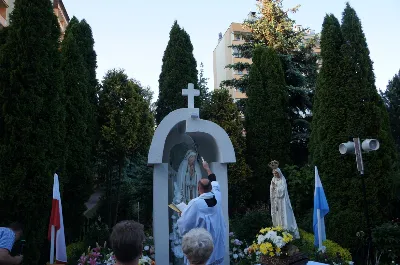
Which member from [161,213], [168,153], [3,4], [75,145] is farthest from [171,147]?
[3,4]

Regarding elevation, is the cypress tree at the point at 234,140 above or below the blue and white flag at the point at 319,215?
above

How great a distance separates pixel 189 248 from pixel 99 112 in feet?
39.1

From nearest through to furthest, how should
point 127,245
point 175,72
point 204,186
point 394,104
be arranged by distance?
point 127,245, point 204,186, point 175,72, point 394,104

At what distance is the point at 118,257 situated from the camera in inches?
95.7

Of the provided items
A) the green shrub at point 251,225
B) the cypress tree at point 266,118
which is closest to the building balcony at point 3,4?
the cypress tree at point 266,118

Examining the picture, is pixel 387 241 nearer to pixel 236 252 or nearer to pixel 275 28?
pixel 236 252

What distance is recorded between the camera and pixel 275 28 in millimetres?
17359

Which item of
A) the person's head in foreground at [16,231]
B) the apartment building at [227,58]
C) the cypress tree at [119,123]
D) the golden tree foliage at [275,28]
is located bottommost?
the person's head in foreground at [16,231]

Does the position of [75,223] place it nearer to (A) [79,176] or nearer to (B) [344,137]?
(A) [79,176]

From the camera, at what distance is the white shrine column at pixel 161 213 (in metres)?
7.16

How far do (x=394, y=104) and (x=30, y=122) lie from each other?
49.0 feet

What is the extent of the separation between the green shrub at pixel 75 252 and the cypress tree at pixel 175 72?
737 centimetres

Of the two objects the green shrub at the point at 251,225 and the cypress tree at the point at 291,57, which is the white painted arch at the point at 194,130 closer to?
the green shrub at the point at 251,225

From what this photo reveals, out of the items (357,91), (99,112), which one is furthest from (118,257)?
(99,112)
